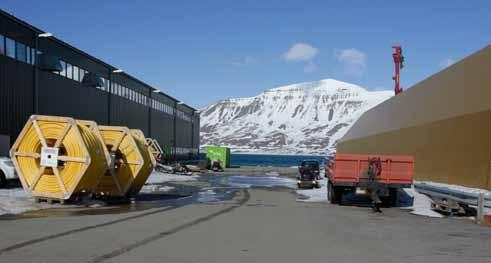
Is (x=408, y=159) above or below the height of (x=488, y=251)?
above

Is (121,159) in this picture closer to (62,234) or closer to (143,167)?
(143,167)

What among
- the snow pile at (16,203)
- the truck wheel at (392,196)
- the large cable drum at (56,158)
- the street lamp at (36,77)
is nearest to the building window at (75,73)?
the street lamp at (36,77)

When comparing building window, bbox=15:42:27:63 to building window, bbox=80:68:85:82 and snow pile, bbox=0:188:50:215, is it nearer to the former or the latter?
building window, bbox=80:68:85:82

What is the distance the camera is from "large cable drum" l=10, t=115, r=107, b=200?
2042cm

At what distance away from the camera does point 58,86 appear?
131ft

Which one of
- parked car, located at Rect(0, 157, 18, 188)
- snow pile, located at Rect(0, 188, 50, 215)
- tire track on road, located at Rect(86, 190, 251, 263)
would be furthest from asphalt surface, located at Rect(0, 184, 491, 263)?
parked car, located at Rect(0, 157, 18, 188)

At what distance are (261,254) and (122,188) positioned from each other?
13.2 metres

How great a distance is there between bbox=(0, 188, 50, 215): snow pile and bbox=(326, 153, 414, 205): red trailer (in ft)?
34.5

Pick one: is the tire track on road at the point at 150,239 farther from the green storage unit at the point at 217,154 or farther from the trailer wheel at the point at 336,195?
the green storage unit at the point at 217,154

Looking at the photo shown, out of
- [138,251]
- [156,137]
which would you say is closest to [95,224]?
[138,251]

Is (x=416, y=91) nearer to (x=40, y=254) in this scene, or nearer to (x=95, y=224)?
(x=95, y=224)

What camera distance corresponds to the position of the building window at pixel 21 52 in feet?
111

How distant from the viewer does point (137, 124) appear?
6284 centimetres

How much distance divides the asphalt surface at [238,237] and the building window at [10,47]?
56.3 ft
